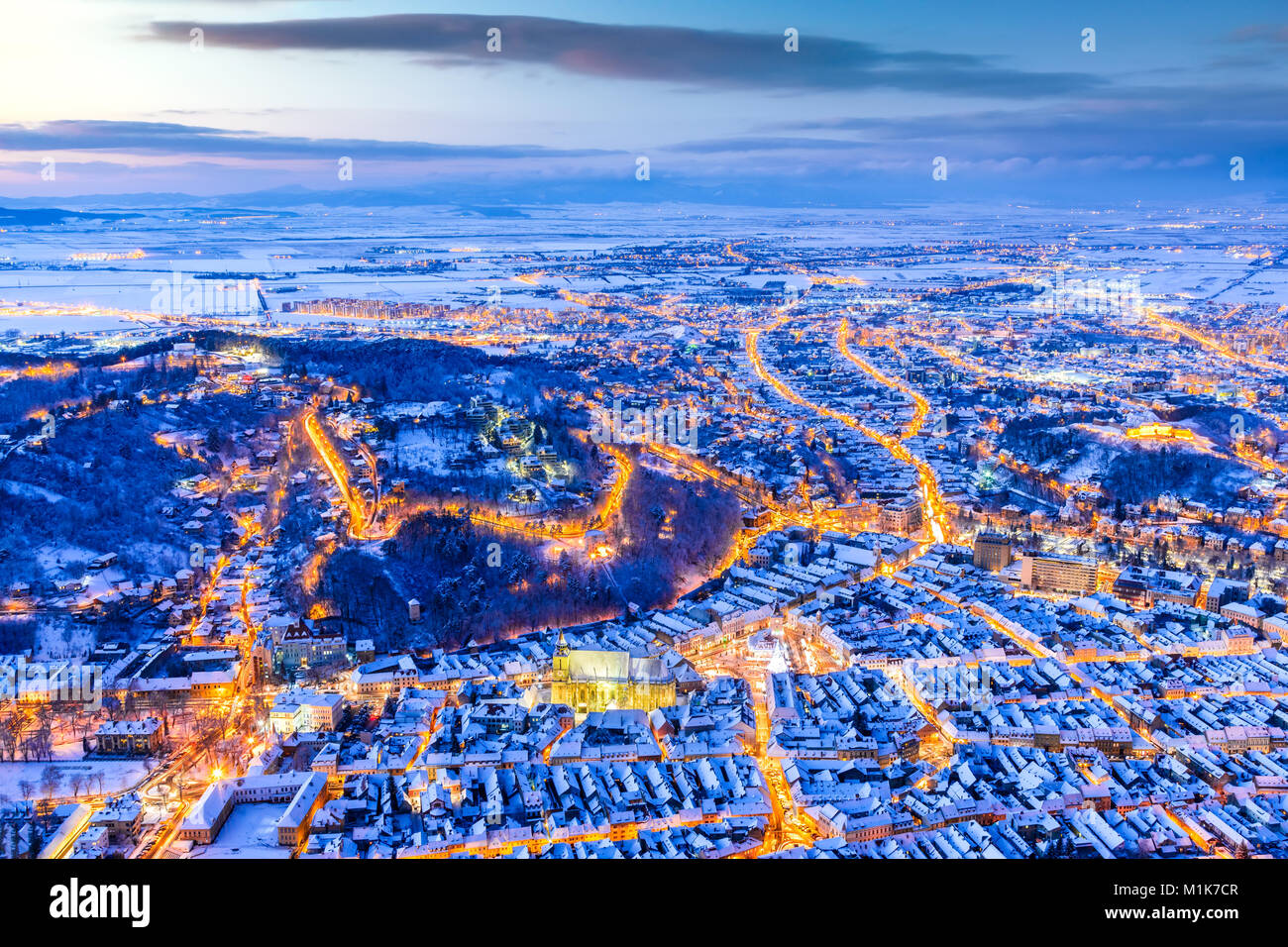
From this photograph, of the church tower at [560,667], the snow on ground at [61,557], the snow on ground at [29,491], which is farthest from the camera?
the snow on ground at [29,491]

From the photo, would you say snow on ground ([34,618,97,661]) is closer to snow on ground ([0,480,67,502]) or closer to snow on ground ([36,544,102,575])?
snow on ground ([36,544,102,575])

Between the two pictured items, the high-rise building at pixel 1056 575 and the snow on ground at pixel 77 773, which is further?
the high-rise building at pixel 1056 575

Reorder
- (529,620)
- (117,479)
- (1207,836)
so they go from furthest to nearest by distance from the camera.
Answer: (117,479), (529,620), (1207,836)

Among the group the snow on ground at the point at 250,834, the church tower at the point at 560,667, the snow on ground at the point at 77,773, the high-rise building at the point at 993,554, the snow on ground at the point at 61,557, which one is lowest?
the snow on ground at the point at 250,834

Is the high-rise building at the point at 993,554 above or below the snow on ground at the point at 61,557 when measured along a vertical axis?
below

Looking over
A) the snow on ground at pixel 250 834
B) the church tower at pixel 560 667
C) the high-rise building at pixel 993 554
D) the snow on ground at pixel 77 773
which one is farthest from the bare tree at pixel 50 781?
the high-rise building at pixel 993 554

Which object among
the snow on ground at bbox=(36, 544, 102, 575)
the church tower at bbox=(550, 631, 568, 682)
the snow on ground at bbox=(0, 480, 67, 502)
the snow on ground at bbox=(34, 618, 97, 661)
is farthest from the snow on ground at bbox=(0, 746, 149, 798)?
the snow on ground at bbox=(0, 480, 67, 502)

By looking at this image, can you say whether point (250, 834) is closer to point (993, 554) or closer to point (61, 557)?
point (61, 557)

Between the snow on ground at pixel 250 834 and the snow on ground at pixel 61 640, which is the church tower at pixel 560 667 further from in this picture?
the snow on ground at pixel 61 640

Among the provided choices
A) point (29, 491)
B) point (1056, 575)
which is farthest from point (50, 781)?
point (1056, 575)
